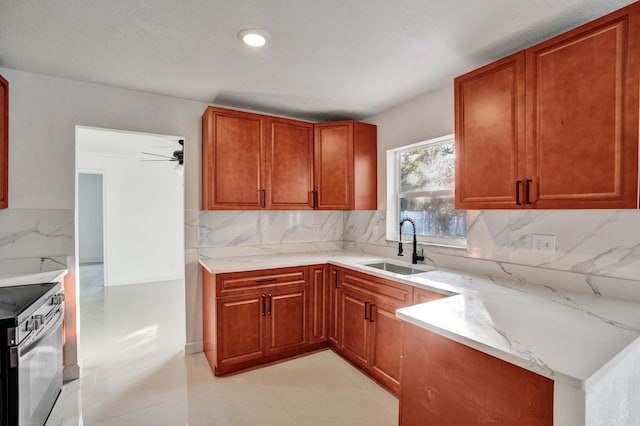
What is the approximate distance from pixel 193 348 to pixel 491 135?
3.05 m

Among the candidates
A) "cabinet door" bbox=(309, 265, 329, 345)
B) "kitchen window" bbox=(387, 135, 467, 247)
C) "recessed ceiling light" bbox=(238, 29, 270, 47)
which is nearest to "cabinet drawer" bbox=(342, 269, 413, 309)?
"cabinet door" bbox=(309, 265, 329, 345)

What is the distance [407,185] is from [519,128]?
56.7 inches

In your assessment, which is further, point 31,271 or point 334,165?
point 334,165

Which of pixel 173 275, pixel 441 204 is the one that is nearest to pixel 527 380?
pixel 441 204

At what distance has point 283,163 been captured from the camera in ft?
10.2

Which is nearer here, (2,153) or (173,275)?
(2,153)

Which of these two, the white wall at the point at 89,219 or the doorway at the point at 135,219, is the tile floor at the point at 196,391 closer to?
the doorway at the point at 135,219

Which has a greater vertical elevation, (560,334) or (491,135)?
(491,135)

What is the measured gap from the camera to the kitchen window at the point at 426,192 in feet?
8.93

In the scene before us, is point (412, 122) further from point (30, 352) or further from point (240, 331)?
point (30, 352)

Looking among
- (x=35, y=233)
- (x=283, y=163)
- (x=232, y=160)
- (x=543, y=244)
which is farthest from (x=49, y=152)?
(x=543, y=244)

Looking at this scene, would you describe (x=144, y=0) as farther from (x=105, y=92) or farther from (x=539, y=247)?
(x=539, y=247)

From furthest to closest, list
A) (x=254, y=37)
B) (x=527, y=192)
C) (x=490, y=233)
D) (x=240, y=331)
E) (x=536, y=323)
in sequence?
(x=240, y=331) → (x=490, y=233) → (x=254, y=37) → (x=527, y=192) → (x=536, y=323)

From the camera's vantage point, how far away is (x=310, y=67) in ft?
7.54
